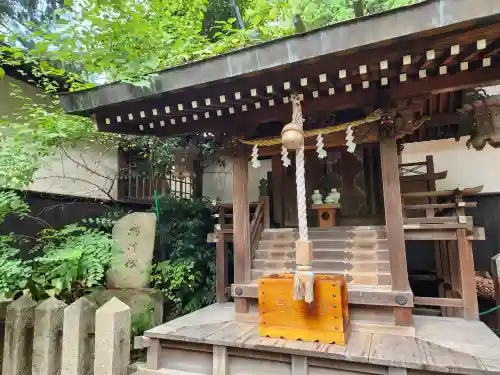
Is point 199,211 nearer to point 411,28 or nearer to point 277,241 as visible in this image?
point 277,241

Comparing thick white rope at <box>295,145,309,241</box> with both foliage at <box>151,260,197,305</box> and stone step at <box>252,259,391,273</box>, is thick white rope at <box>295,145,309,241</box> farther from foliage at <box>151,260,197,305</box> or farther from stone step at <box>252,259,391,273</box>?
foliage at <box>151,260,197,305</box>

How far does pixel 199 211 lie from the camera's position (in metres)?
6.39

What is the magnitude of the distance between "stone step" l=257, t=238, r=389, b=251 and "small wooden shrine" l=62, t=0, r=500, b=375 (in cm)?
2

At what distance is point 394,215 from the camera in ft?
Answer: 11.6

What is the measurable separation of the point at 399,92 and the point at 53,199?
6250mm

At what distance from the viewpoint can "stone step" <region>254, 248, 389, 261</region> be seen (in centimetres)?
392

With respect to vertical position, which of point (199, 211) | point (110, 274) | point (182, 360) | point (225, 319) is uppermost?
point (199, 211)

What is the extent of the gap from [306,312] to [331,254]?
3.77 ft

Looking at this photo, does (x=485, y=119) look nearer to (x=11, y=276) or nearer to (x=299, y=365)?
(x=299, y=365)

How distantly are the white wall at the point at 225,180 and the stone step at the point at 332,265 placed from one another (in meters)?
4.06

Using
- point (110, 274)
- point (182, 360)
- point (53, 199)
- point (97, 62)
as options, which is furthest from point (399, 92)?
point (53, 199)

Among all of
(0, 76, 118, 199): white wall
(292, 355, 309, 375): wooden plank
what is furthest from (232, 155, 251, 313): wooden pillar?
(0, 76, 118, 199): white wall

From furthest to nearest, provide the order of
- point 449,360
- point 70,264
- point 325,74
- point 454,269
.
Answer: point 454,269
point 70,264
point 325,74
point 449,360

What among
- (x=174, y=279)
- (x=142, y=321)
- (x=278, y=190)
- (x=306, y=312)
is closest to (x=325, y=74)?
(x=306, y=312)
